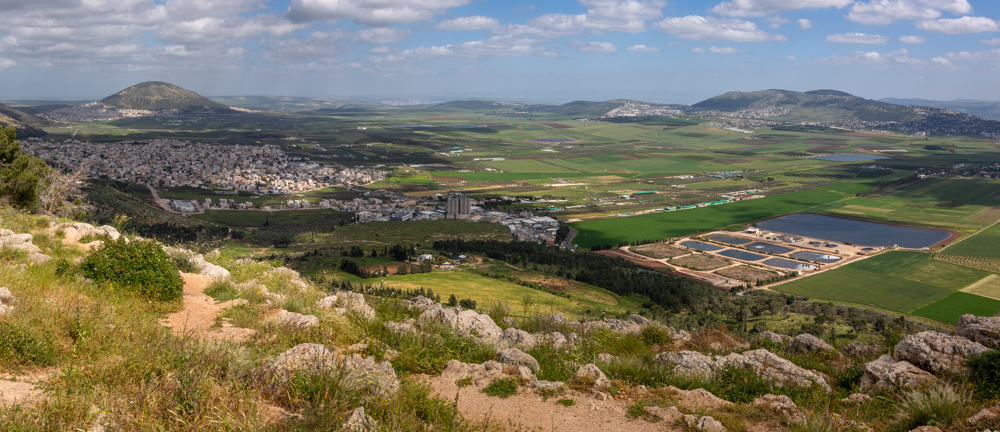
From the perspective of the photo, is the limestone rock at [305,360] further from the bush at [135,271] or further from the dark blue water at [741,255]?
the dark blue water at [741,255]

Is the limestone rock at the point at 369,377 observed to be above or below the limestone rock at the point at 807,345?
above

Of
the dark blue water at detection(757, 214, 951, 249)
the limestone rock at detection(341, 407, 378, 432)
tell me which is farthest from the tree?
the dark blue water at detection(757, 214, 951, 249)

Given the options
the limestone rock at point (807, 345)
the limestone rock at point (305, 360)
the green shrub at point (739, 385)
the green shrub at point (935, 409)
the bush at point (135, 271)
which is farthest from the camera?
the limestone rock at point (807, 345)

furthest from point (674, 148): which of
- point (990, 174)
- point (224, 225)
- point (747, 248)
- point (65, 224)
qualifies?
point (65, 224)

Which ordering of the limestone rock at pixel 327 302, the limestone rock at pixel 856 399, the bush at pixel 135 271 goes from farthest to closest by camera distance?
1. the limestone rock at pixel 327 302
2. the bush at pixel 135 271
3. the limestone rock at pixel 856 399

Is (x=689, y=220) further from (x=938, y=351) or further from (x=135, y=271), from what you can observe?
(x=135, y=271)

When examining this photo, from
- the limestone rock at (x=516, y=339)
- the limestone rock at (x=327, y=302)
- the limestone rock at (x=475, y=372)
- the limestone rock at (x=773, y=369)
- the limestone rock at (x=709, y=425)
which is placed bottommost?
the limestone rock at (x=516, y=339)

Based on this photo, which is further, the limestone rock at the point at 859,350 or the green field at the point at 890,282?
the green field at the point at 890,282

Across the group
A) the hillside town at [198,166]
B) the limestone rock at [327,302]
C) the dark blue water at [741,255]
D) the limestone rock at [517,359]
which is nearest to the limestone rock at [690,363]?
the limestone rock at [517,359]

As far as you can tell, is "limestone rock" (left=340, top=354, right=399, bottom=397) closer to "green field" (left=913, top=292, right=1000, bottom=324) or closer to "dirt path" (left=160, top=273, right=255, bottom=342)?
"dirt path" (left=160, top=273, right=255, bottom=342)
